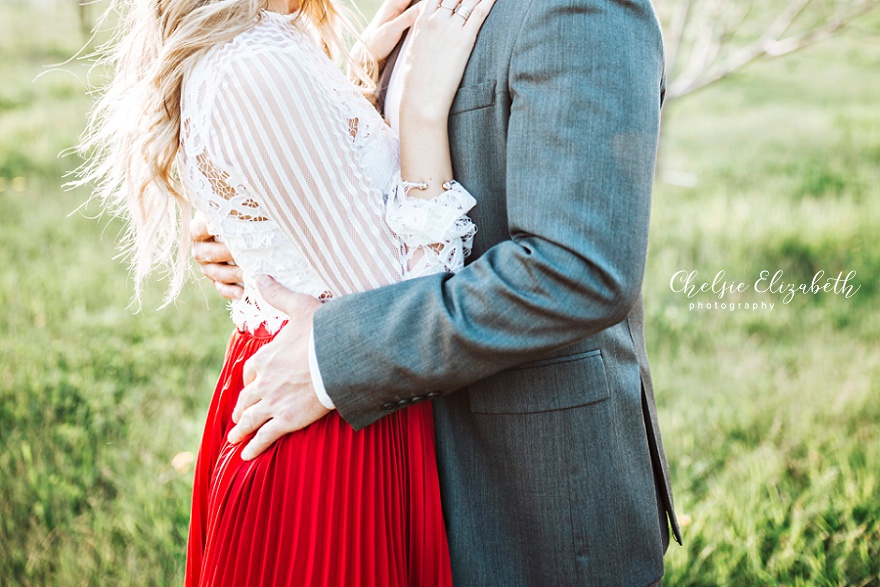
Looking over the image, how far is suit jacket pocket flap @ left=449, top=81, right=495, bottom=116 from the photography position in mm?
1306

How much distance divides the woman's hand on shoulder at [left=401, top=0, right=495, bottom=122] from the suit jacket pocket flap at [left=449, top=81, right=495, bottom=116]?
0.04 ft

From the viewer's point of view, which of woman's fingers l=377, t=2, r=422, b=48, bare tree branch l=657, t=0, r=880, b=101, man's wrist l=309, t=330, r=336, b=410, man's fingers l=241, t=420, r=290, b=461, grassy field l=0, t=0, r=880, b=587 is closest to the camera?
man's wrist l=309, t=330, r=336, b=410

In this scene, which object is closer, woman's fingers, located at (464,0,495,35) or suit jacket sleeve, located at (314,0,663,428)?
suit jacket sleeve, located at (314,0,663,428)

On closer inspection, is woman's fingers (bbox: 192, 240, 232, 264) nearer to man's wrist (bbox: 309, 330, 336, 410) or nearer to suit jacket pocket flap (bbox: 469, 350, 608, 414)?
man's wrist (bbox: 309, 330, 336, 410)

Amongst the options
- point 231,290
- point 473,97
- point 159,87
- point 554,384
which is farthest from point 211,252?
point 554,384

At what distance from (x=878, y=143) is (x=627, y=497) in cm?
769

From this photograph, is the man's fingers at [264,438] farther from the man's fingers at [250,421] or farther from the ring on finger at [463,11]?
the ring on finger at [463,11]

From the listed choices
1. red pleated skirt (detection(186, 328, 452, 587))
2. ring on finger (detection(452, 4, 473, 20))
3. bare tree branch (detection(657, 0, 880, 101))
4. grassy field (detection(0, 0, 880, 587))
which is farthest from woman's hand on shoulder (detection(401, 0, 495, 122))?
bare tree branch (detection(657, 0, 880, 101))

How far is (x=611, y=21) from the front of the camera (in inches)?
47.2

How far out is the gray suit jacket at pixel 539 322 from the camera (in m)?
1.17

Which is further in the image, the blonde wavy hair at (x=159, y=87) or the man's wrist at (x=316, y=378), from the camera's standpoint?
the blonde wavy hair at (x=159, y=87)

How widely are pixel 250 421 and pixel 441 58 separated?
76 centimetres

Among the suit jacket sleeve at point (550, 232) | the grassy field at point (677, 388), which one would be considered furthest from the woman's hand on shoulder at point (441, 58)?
the grassy field at point (677, 388)

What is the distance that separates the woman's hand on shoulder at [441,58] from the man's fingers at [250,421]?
0.60 metres
